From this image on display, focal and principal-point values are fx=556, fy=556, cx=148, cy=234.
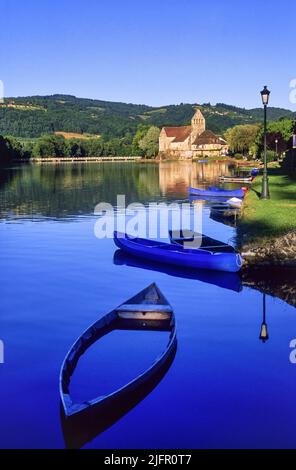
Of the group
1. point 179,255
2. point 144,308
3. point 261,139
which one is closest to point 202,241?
point 179,255

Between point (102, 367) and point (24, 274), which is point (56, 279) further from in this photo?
point (102, 367)

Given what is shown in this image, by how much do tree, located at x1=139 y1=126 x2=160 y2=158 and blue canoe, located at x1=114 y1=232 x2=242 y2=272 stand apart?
166046 mm

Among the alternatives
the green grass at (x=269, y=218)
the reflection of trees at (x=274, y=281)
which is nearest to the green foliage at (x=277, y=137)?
the green grass at (x=269, y=218)

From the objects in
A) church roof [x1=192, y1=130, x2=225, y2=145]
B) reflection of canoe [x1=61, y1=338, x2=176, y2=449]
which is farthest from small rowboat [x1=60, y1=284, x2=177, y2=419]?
church roof [x1=192, y1=130, x2=225, y2=145]

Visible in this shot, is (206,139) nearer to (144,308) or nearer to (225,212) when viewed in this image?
(225,212)

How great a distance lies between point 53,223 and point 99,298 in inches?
749

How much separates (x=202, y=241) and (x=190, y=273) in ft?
12.0

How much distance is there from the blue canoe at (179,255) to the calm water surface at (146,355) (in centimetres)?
47

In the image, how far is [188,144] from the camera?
194 meters

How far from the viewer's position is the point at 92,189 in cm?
6662

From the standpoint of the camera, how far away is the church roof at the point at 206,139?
186m

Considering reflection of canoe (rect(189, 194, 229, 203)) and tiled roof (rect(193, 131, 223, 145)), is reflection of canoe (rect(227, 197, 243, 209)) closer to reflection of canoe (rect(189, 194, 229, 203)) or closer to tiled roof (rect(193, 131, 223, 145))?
reflection of canoe (rect(189, 194, 229, 203))

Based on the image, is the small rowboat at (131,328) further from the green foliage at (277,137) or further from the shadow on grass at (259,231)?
the green foliage at (277,137)
